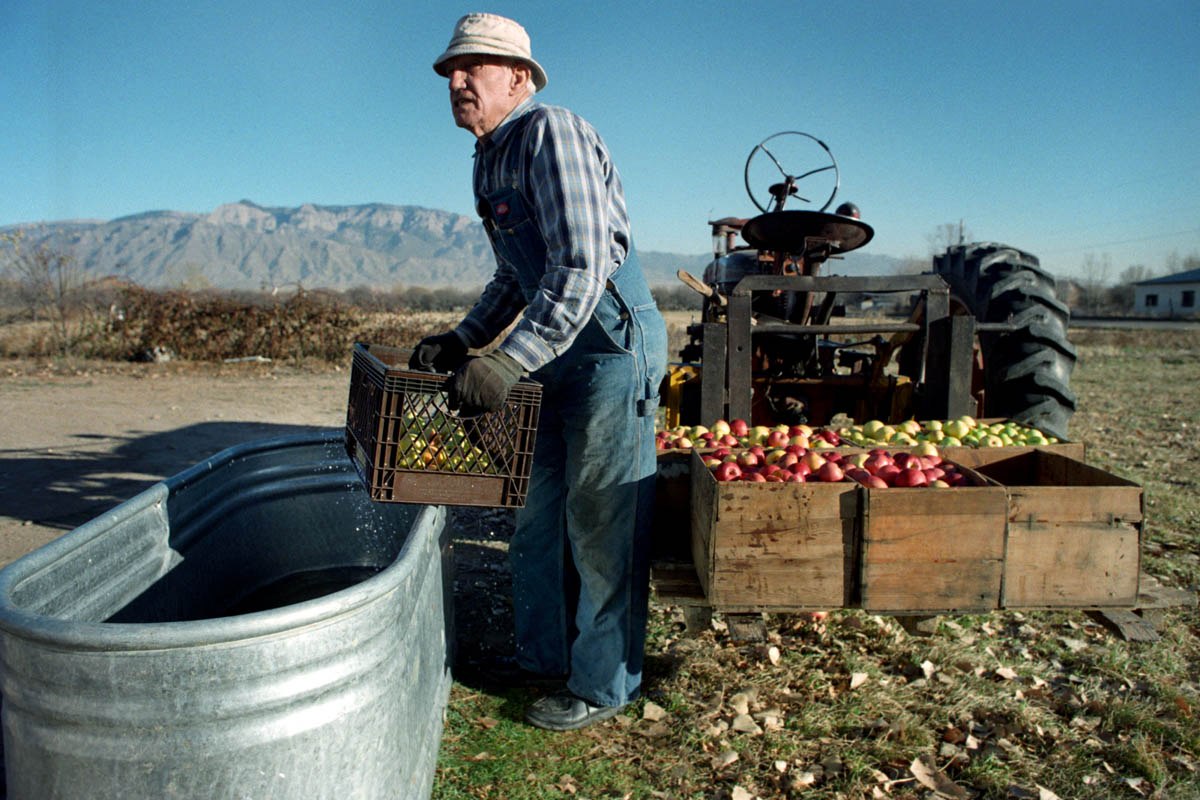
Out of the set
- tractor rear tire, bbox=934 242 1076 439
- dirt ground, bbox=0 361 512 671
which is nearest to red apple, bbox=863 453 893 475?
dirt ground, bbox=0 361 512 671

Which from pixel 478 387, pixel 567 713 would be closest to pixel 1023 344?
pixel 567 713

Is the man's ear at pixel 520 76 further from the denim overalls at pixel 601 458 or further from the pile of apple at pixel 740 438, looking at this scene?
the pile of apple at pixel 740 438

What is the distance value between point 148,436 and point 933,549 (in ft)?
26.9

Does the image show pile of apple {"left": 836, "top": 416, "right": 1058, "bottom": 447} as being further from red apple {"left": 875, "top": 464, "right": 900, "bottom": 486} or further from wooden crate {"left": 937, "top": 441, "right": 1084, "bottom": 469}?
red apple {"left": 875, "top": 464, "right": 900, "bottom": 486}

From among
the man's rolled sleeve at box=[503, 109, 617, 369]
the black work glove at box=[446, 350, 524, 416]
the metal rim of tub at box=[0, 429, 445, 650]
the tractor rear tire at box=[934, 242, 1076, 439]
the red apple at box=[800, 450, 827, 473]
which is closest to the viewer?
the metal rim of tub at box=[0, 429, 445, 650]

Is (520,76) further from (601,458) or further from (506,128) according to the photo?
(601,458)

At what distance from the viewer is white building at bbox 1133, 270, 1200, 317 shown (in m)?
76.8

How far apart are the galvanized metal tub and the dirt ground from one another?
143 centimetres

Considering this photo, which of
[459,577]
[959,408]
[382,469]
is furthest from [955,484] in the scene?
[459,577]

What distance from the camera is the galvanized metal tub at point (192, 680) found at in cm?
145

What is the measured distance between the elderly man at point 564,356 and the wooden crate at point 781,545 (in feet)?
1.21

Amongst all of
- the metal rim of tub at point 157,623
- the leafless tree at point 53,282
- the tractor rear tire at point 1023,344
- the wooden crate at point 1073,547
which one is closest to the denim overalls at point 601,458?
the metal rim of tub at point 157,623

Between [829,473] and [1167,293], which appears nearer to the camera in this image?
[829,473]

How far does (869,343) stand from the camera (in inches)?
227
